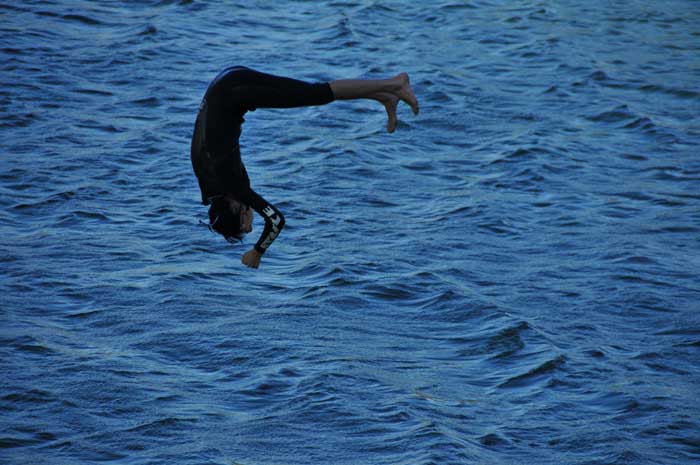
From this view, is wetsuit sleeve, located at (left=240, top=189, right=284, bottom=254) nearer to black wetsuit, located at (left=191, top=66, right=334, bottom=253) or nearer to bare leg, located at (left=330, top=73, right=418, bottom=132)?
black wetsuit, located at (left=191, top=66, right=334, bottom=253)

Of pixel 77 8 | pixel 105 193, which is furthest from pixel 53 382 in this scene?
pixel 77 8

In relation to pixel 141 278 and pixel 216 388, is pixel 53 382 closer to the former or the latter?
pixel 216 388

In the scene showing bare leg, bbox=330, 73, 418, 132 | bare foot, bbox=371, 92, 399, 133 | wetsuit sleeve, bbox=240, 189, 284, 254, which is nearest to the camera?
bare leg, bbox=330, 73, 418, 132

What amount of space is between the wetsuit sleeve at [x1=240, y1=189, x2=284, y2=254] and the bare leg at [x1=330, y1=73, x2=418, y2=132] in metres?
1.25

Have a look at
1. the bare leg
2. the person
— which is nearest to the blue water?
the person

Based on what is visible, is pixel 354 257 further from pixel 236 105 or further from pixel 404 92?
pixel 236 105

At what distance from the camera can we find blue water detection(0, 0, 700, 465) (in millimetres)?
14906

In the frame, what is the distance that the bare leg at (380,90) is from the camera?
1174 centimetres

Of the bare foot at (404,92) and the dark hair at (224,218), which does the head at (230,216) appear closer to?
the dark hair at (224,218)

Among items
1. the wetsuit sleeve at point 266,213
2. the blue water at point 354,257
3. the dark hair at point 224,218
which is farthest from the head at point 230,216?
the blue water at point 354,257

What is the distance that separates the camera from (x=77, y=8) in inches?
1266

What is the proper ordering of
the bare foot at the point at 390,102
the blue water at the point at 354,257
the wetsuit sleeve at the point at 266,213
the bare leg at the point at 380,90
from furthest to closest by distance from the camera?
the blue water at the point at 354,257
the bare foot at the point at 390,102
the wetsuit sleeve at the point at 266,213
the bare leg at the point at 380,90

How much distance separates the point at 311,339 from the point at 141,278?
10.0 ft

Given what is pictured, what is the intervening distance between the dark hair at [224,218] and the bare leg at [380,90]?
5.09 ft
